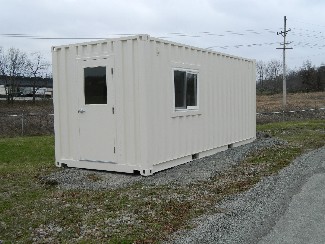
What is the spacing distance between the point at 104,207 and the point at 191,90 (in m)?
4.56

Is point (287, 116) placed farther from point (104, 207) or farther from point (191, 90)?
point (104, 207)

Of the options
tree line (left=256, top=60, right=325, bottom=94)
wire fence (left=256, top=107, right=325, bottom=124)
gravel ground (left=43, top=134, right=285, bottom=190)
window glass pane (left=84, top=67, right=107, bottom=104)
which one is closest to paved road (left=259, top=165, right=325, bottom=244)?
gravel ground (left=43, top=134, right=285, bottom=190)

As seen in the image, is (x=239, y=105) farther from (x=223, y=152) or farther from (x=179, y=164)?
(x=179, y=164)

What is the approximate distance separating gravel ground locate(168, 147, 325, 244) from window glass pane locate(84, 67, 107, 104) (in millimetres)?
3710

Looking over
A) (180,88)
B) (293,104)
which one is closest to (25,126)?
(180,88)

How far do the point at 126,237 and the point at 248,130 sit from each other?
9317mm

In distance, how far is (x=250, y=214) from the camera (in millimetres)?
5492

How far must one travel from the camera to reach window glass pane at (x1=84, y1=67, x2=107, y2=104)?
27.9 ft

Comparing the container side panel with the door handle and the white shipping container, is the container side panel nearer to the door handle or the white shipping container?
the white shipping container

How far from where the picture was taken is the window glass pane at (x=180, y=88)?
9070mm

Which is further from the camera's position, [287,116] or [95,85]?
[287,116]

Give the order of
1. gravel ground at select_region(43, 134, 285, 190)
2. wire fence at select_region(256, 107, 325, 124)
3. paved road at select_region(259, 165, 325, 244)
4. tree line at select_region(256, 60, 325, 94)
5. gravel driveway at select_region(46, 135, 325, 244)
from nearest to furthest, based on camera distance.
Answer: paved road at select_region(259, 165, 325, 244) → gravel driveway at select_region(46, 135, 325, 244) → gravel ground at select_region(43, 134, 285, 190) → wire fence at select_region(256, 107, 325, 124) → tree line at select_region(256, 60, 325, 94)

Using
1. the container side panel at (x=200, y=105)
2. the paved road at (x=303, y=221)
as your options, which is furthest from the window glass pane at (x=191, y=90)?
the paved road at (x=303, y=221)

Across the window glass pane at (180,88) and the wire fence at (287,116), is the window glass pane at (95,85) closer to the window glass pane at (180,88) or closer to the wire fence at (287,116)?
→ the window glass pane at (180,88)
